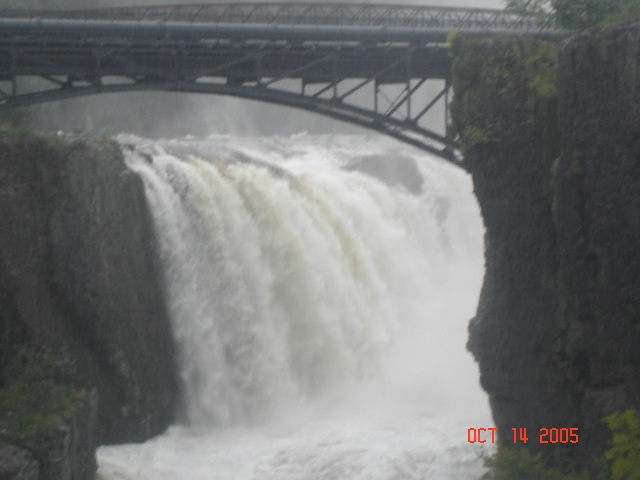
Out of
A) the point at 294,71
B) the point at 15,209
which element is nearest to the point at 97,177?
the point at 15,209

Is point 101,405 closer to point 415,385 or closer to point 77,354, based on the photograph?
point 77,354

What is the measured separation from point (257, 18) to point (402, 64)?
2.24 metres

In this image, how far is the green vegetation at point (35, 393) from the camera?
32.0ft

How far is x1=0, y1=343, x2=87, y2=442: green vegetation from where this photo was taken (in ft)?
32.0

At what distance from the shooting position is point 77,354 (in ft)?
37.7

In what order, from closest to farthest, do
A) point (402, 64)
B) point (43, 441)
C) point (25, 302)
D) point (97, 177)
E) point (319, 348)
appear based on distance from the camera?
point (43, 441) → point (25, 302) → point (97, 177) → point (402, 64) → point (319, 348)

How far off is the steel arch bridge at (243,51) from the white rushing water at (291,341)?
1660 millimetres

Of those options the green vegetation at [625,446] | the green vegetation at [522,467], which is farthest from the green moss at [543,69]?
the green vegetation at [522,467]

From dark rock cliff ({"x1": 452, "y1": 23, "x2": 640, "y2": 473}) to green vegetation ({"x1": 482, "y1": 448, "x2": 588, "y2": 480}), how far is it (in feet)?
0.54

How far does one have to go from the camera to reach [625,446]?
299 inches

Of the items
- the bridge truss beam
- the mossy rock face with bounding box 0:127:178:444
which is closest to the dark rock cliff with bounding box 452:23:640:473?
the bridge truss beam

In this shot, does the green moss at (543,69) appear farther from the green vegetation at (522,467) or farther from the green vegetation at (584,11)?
the green vegetation at (522,467)
